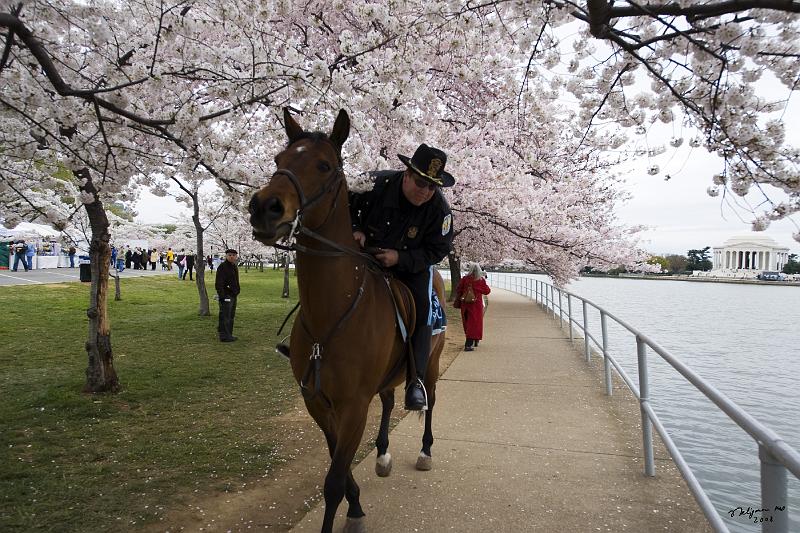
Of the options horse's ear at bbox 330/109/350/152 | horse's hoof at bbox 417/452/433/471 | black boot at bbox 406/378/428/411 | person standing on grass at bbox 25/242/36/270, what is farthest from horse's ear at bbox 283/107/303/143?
person standing on grass at bbox 25/242/36/270

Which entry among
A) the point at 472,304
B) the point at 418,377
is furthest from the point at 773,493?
the point at 472,304

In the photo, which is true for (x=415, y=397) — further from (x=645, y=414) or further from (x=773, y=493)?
(x=773, y=493)

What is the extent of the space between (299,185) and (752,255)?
88.6 metres

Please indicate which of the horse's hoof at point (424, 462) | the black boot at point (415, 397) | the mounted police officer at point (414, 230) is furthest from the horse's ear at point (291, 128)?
the horse's hoof at point (424, 462)

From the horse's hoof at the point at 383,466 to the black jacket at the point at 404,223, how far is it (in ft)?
5.74

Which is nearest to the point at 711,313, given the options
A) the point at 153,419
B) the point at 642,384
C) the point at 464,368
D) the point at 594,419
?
the point at 464,368

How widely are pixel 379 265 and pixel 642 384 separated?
2.60 meters

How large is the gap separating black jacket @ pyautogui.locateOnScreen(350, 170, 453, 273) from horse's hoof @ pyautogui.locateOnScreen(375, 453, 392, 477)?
5.74 feet

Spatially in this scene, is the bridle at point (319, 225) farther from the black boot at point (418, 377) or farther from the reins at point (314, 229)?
the black boot at point (418, 377)

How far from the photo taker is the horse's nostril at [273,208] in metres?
2.45

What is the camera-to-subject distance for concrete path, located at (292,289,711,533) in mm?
3631

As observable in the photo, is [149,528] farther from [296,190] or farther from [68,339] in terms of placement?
[68,339]

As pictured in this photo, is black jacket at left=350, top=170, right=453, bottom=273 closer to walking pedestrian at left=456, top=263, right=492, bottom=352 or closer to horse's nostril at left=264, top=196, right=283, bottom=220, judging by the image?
horse's nostril at left=264, top=196, right=283, bottom=220

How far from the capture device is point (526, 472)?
14.6ft
